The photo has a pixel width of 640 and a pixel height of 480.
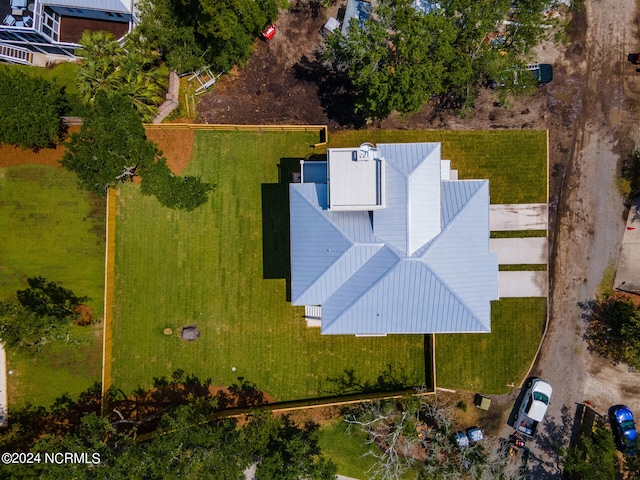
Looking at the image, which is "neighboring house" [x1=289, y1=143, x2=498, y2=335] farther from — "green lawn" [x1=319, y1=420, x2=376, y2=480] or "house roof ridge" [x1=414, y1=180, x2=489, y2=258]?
"green lawn" [x1=319, y1=420, x2=376, y2=480]

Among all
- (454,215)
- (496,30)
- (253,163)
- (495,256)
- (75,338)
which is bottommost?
(75,338)

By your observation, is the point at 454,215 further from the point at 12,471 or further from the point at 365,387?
the point at 12,471

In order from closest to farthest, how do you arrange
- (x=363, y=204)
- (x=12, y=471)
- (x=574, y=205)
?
(x=363, y=204), (x=12, y=471), (x=574, y=205)

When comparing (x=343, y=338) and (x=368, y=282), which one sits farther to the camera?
(x=343, y=338)

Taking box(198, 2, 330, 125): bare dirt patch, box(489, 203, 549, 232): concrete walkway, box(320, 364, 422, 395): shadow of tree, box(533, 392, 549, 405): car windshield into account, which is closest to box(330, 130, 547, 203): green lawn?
box(489, 203, 549, 232): concrete walkway

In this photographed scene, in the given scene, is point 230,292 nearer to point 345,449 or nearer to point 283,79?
point 345,449

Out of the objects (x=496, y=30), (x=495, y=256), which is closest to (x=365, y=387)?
(x=495, y=256)
